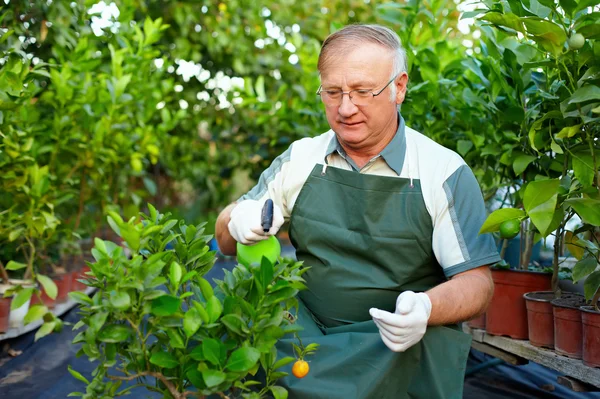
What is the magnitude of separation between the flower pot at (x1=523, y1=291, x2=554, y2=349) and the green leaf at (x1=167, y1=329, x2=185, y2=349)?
48.8 inches

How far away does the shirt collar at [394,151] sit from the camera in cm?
175

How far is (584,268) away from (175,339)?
1.11 m

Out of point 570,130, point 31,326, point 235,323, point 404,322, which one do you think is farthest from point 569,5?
point 31,326

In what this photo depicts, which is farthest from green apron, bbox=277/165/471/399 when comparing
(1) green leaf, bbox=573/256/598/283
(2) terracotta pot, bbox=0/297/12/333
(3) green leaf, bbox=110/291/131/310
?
(2) terracotta pot, bbox=0/297/12/333

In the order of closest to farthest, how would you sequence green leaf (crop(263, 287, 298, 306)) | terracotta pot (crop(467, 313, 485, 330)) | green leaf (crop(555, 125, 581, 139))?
1. green leaf (crop(263, 287, 298, 306))
2. green leaf (crop(555, 125, 581, 139))
3. terracotta pot (crop(467, 313, 485, 330))

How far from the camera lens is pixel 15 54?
87.0 inches

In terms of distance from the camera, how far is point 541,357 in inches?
77.0

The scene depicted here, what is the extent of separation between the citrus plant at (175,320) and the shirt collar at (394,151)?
1.99ft

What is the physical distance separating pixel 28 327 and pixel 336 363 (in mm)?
1717

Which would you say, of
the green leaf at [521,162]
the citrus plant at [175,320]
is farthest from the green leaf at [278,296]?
the green leaf at [521,162]

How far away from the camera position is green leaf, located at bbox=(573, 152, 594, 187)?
5.33ft

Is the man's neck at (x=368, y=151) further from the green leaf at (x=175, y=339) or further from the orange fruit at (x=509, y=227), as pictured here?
the green leaf at (x=175, y=339)

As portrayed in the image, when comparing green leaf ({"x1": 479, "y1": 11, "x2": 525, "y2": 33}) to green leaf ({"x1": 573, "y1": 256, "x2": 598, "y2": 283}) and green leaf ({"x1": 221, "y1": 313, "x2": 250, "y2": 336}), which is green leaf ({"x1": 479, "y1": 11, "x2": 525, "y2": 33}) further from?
green leaf ({"x1": 221, "y1": 313, "x2": 250, "y2": 336})

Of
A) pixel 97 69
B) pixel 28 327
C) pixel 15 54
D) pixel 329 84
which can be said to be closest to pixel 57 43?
pixel 97 69
